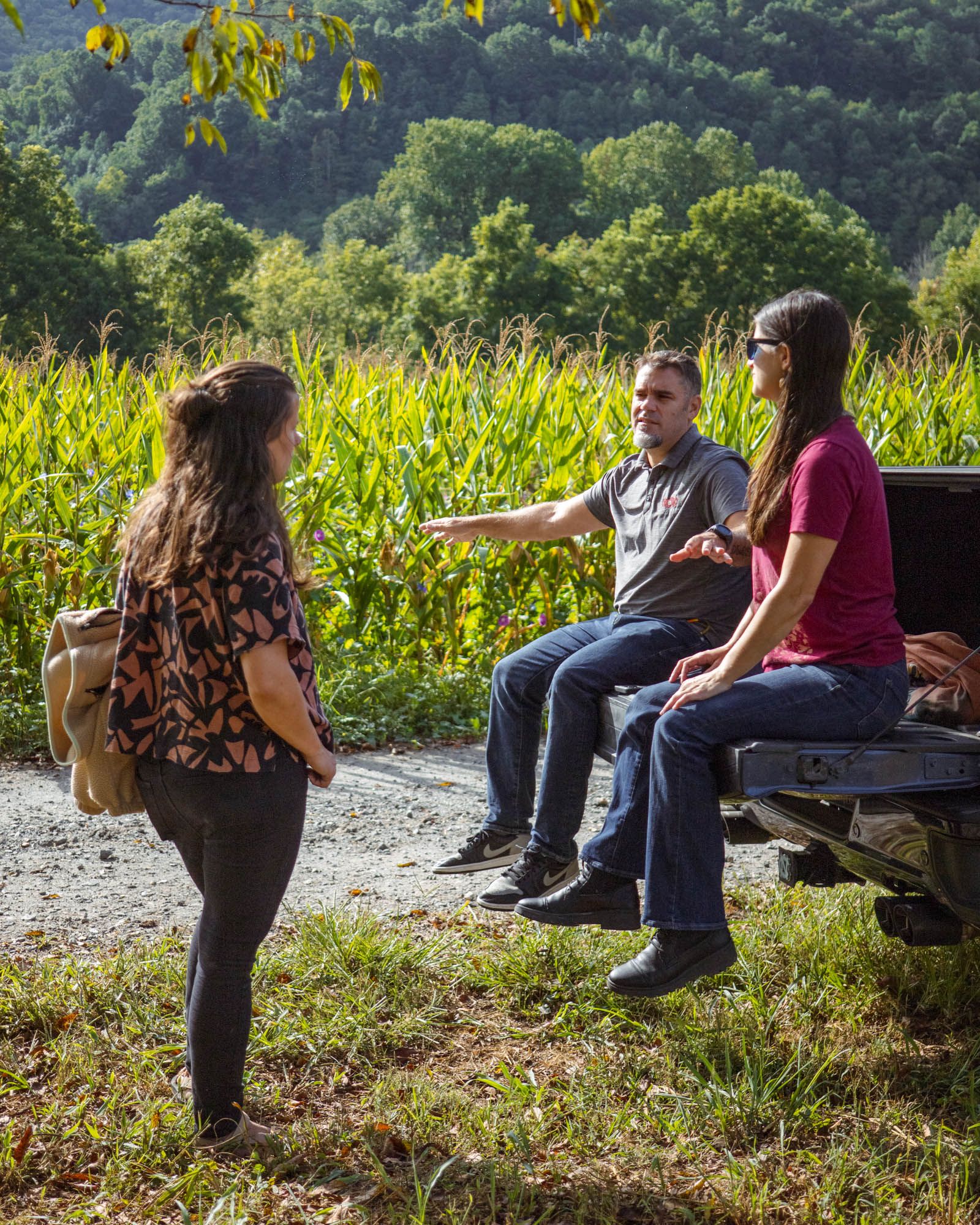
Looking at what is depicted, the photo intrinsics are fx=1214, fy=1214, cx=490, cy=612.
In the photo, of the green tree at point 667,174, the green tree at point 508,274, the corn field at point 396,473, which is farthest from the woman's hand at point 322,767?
the green tree at point 667,174

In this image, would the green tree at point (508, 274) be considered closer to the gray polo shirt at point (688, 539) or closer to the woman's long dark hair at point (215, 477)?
the gray polo shirt at point (688, 539)

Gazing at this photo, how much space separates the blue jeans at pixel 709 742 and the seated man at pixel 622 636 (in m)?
0.62

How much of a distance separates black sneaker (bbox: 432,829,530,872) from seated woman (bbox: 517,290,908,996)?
2.53ft

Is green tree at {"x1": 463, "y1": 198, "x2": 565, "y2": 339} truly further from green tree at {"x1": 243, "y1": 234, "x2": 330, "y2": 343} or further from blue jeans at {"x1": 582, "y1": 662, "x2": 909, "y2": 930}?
blue jeans at {"x1": 582, "y1": 662, "x2": 909, "y2": 930}

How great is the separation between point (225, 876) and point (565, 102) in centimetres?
9977

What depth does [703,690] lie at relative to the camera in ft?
9.73

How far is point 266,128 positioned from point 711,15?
3491 centimetres

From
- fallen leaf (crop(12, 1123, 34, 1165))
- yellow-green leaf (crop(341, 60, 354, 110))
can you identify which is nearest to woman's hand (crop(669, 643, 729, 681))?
yellow-green leaf (crop(341, 60, 354, 110))

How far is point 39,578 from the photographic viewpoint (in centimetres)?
661

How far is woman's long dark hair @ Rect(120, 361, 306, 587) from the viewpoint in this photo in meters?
2.53

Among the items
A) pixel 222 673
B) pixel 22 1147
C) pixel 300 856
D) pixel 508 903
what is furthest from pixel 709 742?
pixel 300 856

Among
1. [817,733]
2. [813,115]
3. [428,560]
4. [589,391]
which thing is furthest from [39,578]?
[813,115]

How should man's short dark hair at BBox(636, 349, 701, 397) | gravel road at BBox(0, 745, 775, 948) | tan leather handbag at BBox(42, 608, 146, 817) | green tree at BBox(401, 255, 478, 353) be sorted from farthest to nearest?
1. green tree at BBox(401, 255, 478, 353)
2. gravel road at BBox(0, 745, 775, 948)
3. man's short dark hair at BBox(636, 349, 701, 397)
4. tan leather handbag at BBox(42, 608, 146, 817)

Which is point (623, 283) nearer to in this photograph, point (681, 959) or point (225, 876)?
point (681, 959)
